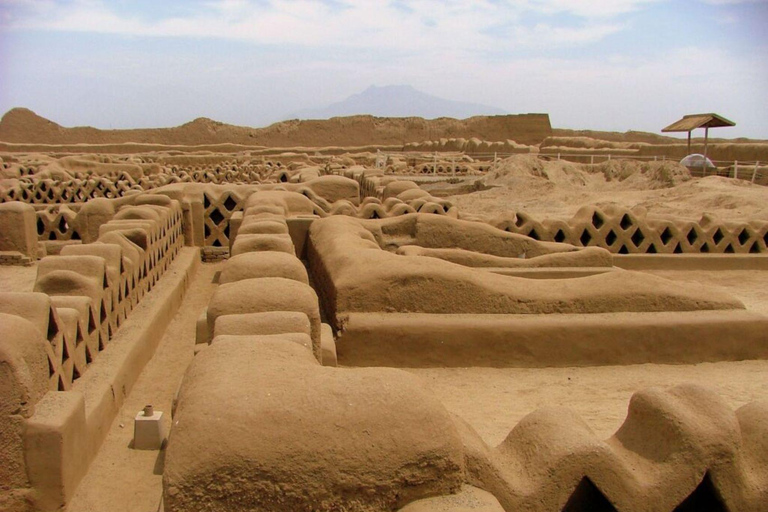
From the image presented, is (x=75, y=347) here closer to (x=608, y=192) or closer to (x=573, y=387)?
(x=573, y=387)

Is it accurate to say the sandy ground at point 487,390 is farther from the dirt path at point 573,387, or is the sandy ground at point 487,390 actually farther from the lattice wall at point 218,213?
the lattice wall at point 218,213

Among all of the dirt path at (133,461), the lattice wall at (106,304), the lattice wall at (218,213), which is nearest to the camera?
the dirt path at (133,461)

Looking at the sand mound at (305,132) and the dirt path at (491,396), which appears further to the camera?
the sand mound at (305,132)

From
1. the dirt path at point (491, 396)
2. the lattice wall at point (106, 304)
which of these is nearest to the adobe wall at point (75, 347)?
the lattice wall at point (106, 304)

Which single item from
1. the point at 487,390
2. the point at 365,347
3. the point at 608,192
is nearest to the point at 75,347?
the point at 365,347

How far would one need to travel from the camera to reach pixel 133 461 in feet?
11.3

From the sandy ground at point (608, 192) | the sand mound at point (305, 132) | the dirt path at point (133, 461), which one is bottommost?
the dirt path at point (133, 461)

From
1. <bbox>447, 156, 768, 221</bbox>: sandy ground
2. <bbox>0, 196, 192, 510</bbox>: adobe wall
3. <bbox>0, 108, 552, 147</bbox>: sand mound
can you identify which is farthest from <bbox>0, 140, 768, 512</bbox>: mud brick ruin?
<bbox>0, 108, 552, 147</bbox>: sand mound

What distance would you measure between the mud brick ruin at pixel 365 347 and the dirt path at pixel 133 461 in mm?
83

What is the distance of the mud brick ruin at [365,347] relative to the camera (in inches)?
73.2

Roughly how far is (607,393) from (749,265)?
562 cm

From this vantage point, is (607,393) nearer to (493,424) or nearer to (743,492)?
(493,424)

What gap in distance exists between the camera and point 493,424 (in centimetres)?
381

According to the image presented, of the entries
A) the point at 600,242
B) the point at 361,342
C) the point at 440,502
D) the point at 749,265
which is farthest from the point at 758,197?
the point at 440,502
